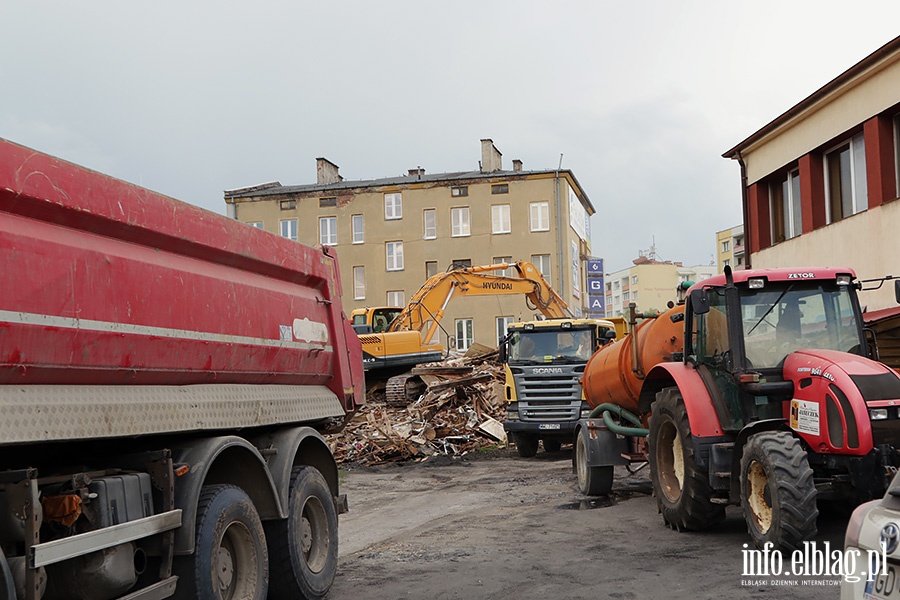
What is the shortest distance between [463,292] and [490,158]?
30.5 metres

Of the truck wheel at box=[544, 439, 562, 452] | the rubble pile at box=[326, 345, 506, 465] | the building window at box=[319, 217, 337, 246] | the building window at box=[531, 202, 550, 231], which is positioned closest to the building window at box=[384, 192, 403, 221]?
the building window at box=[319, 217, 337, 246]

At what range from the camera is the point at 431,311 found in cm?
2653

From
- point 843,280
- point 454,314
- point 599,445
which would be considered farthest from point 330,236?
point 843,280

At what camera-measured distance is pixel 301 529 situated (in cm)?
744

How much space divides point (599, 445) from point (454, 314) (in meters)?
41.3

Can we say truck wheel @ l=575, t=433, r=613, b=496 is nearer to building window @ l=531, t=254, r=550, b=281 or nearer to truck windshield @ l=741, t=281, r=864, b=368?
truck windshield @ l=741, t=281, r=864, b=368

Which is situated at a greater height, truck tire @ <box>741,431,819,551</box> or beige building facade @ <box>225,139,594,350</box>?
beige building facade @ <box>225,139,594,350</box>

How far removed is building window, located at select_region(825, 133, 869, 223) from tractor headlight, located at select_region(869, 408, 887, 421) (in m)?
11.1

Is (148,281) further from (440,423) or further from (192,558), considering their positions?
(440,423)

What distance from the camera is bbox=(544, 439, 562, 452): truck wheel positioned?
69.5 feet

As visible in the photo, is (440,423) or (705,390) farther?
(440,423)

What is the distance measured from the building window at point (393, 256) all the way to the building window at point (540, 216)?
779 cm

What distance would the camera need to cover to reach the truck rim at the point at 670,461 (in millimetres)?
10469

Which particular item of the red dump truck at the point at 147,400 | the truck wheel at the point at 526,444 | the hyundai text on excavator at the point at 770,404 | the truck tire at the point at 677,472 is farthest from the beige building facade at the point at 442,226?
the red dump truck at the point at 147,400
